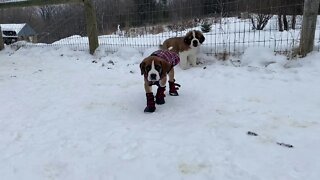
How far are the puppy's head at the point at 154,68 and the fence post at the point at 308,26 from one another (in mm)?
2616

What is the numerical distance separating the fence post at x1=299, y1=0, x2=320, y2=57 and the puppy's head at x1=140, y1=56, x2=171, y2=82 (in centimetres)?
262

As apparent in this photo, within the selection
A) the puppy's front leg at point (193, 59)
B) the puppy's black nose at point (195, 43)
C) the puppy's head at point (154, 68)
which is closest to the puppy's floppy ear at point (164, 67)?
the puppy's head at point (154, 68)

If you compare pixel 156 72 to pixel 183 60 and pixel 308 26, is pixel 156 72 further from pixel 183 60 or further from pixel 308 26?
pixel 308 26

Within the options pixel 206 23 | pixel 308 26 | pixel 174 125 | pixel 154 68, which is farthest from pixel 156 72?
pixel 206 23

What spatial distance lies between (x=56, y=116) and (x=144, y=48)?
3.60 metres

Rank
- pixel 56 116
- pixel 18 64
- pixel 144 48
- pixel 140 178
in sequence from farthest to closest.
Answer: pixel 18 64
pixel 144 48
pixel 56 116
pixel 140 178

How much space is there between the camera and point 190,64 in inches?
272

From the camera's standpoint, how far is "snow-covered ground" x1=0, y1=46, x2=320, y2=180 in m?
3.11

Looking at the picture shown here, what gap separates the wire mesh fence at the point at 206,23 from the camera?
696cm

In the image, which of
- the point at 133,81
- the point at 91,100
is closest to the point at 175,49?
the point at 133,81

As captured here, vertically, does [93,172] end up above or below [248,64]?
below

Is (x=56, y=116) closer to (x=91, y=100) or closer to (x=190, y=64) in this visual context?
(x=91, y=100)

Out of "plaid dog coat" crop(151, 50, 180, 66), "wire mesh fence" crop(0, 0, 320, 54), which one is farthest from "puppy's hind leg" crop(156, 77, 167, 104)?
"wire mesh fence" crop(0, 0, 320, 54)

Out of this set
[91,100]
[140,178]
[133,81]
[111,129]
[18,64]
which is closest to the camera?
[140,178]
